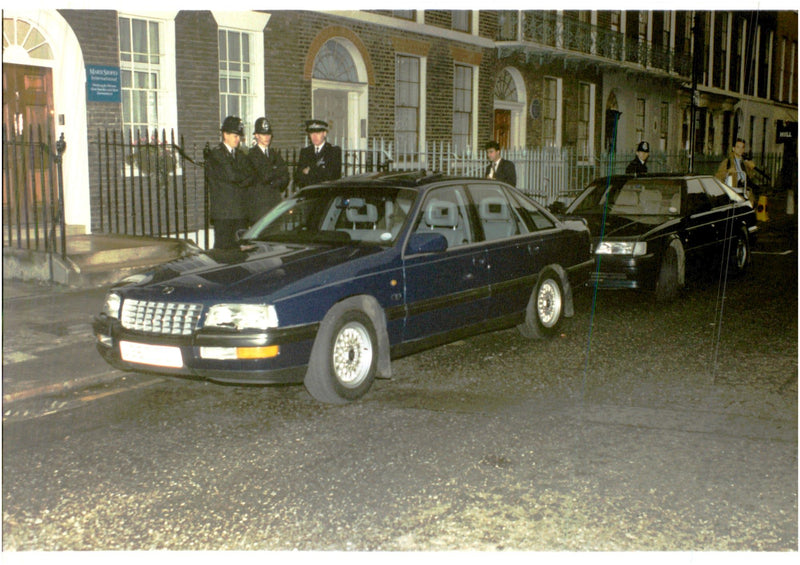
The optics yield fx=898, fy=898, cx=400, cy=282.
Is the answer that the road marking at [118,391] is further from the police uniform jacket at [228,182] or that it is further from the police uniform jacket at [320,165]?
the police uniform jacket at [320,165]

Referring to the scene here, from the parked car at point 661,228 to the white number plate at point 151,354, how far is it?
5483 mm

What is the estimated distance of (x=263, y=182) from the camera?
9.13 meters

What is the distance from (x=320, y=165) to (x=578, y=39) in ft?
54.2

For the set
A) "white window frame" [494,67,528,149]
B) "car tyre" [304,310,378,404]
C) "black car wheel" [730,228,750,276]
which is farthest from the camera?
"white window frame" [494,67,528,149]

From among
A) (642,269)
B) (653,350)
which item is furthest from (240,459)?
(642,269)

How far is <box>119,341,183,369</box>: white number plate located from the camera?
547 centimetres

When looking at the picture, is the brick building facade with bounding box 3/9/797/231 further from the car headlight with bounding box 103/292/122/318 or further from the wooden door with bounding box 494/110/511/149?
the car headlight with bounding box 103/292/122/318

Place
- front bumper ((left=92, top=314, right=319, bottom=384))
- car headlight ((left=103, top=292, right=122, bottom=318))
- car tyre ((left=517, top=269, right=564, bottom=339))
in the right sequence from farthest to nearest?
1. car tyre ((left=517, top=269, right=564, bottom=339))
2. car headlight ((left=103, top=292, right=122, bottom=318))
3. front bumper ((left=92, top=314, right=319, bottom=384))

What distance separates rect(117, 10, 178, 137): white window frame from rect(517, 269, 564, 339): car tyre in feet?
24.7

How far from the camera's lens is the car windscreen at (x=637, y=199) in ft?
34.9

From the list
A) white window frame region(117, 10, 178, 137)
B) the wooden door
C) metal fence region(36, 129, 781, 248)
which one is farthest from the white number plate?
the wooden door

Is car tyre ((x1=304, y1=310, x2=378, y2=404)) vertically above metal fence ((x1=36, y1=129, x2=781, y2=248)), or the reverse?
metal fence ((x1=36, y1=129, x2=781, y2=248))

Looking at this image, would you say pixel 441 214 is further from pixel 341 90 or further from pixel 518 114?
pixel 518 114

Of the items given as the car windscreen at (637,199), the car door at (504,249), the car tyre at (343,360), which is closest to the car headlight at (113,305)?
the car tyre at (343,360)
